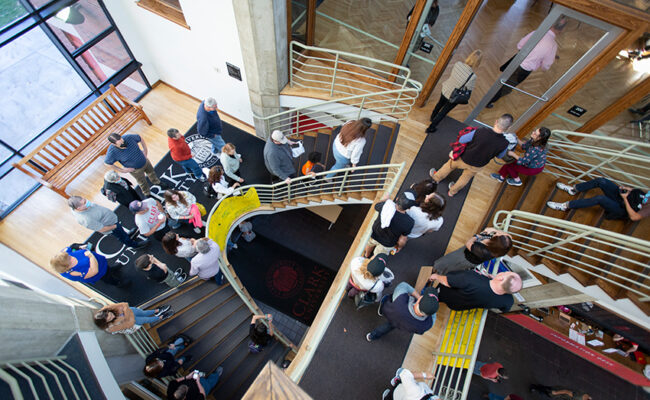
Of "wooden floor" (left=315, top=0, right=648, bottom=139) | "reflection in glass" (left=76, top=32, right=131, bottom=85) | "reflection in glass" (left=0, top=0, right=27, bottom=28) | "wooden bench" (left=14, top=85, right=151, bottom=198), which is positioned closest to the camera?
"reflection in glass" (left=0, top=0, right=27, bottom=28)

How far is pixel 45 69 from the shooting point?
214 inches

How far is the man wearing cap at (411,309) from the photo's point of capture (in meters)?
2.58

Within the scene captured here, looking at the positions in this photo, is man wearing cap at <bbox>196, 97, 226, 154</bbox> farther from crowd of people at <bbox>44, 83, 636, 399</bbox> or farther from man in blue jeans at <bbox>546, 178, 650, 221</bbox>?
man in blue jeans at <bbox>546, 178, 650, 221</bbox>

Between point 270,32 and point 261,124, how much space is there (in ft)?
6.67

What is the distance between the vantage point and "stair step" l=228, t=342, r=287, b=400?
14.2ft

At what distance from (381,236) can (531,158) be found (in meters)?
2.45

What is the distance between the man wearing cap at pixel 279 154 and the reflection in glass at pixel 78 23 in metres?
4.21

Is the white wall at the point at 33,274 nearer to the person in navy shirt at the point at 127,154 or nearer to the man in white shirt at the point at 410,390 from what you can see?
the person in navy shirt at the point at 127,154

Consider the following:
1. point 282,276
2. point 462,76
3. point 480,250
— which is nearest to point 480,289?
point 480,250

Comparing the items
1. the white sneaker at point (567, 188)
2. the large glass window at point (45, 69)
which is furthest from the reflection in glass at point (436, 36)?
the large glass window at point (45, 69)

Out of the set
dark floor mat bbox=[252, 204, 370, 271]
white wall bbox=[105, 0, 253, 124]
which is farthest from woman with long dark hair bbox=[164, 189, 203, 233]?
white wall bbox=[105, 0, 253, 124]

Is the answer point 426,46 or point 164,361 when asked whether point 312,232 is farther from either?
point 426,46

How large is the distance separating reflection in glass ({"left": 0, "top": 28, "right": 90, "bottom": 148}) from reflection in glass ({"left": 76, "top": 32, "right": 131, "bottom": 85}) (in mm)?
276

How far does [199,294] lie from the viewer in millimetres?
4672
